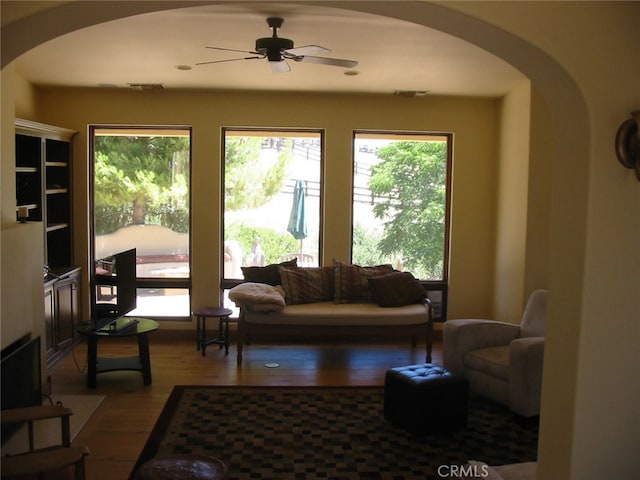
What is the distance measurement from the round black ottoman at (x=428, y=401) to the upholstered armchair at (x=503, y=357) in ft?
1.41

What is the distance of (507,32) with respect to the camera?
219cm

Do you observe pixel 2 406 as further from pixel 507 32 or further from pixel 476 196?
pixel 476 196

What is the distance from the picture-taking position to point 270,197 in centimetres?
733

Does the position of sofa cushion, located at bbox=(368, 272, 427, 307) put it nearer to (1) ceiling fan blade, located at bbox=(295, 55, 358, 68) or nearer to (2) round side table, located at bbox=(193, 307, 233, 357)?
(2) round side table, located at bbox=(193, 307, 233, 357)

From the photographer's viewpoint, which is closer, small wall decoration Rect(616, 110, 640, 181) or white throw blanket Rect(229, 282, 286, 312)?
small wall decoration Rect(616, 110, 640, 181)

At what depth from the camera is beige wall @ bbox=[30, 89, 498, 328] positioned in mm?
7012

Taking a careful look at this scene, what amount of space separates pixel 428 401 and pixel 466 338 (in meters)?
1.04

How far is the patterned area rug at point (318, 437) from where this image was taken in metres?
4.10

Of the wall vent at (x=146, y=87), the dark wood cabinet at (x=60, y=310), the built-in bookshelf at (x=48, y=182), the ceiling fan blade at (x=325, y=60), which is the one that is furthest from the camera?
the wall vent at (x=146, y=87)

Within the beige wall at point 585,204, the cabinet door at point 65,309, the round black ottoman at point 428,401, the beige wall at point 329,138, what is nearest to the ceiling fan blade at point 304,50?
the beige wall at point 585,204

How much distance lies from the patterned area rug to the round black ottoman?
0.08 meters

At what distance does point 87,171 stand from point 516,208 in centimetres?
462

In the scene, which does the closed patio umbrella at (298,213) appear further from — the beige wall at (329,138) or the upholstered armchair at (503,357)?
the upholstered armchair at (503,357)

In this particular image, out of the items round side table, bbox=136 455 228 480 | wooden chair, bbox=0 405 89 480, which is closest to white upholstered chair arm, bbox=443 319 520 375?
round side table, bbox=136 455 228 480
